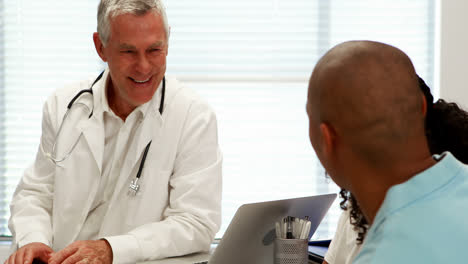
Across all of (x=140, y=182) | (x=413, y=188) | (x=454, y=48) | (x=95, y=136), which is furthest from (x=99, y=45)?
(x=454, y=48)

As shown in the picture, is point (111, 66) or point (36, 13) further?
point (36, 13)

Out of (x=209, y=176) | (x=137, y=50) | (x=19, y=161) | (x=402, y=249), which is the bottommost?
(x=19, y=161)

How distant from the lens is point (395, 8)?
3.12m

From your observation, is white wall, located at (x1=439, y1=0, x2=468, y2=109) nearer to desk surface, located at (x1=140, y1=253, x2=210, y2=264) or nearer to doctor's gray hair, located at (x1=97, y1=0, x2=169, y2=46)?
doctor's gray hair, located at (x1=97, y1=0, x2=169, y2=46)

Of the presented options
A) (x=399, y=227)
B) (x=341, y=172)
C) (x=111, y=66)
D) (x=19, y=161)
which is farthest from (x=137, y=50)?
(x=19, y=161)

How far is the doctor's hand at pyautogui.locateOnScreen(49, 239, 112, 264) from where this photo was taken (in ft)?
5.41

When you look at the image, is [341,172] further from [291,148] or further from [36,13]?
[36,13]

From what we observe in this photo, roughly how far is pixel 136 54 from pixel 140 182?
1.42 feet

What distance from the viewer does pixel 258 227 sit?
1.46 m

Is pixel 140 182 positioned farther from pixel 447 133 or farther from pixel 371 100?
pixel 371 100

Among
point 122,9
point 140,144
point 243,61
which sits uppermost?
point 122,9

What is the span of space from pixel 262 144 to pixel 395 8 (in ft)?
3.32

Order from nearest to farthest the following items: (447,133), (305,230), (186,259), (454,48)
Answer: (447,133) → (305,230) → (186,259) → (454,48)

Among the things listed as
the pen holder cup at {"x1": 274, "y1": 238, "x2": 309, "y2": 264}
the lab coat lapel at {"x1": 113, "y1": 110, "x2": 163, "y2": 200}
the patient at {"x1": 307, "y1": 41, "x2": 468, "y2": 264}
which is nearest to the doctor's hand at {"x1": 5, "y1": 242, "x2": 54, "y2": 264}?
the lab coat lapel at {"x1": 113, "y1": 110, "x2": 163, "y2": 200}
